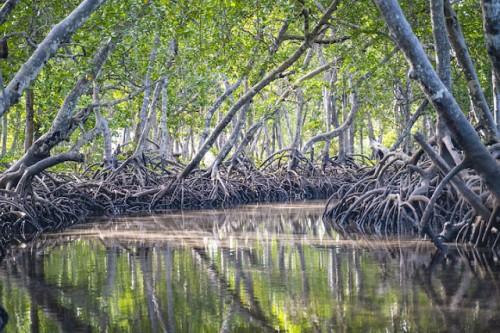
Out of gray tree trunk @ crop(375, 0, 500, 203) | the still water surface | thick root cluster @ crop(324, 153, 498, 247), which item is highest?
gray tree trunk @ crop(375, 0, 500, 203)

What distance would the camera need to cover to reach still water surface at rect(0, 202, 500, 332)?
452 cm

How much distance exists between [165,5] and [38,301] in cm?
661

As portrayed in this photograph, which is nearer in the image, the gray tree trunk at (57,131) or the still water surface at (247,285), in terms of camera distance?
the still water surface at (247,285)

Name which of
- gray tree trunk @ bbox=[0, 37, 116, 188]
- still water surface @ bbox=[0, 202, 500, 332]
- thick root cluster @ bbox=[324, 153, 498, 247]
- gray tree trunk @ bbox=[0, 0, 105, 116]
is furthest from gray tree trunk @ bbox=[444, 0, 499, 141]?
gray tree trunk @ bbox=[0, 37, 116, 188]

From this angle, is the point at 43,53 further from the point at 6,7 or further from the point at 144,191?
the point at 144,191

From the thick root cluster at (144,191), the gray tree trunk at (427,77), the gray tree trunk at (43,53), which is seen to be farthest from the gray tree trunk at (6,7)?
the thick root cluster at (144,191)

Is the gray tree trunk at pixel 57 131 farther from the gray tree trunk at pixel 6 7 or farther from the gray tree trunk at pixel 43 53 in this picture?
the gray tree trunk at pixel 6 7

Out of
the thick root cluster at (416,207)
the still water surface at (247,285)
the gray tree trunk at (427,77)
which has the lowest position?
the still water surface at (247,285)

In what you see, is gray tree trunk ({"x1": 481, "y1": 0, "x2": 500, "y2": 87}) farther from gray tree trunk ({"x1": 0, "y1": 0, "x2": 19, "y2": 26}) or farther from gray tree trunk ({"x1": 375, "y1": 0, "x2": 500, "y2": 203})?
gray tree trunk ({"x1": 0, "y1": 0, "x2": 19, "y2": 26})

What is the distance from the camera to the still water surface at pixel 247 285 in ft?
14.8

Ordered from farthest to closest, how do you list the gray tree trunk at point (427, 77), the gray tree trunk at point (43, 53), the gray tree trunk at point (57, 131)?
1. the gray tree trunk at point (57, 131)
2. the gray tree trunk at point (43, 53)
3. the gray tree trunk at point (427, 77)

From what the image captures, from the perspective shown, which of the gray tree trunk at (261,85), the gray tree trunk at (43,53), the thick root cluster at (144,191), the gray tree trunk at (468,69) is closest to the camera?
the gray tree trunk at (43,53)

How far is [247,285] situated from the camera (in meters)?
5.70

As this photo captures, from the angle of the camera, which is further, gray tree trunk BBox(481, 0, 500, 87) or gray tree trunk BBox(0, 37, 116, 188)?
gray tree trunk BBox(0, 37, 116, 188)
